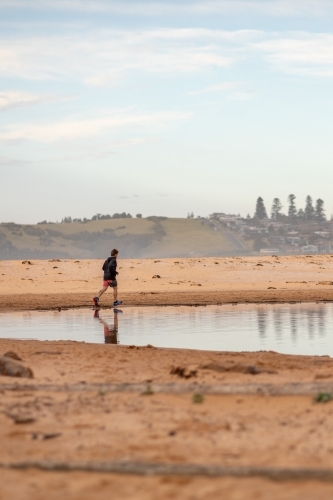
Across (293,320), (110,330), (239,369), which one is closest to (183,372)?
(239,369)

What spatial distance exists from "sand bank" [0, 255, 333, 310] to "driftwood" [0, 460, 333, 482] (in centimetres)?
2024

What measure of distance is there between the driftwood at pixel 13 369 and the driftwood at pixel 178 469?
4.37 metres

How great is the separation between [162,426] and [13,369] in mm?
3762

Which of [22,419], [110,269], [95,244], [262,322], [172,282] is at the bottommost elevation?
[262,322]

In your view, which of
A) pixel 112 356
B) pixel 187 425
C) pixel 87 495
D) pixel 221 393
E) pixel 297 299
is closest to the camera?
pixel 87 495

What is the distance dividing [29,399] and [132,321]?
38.0ft

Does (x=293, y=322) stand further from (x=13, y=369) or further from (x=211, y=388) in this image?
(x=211, y=388)

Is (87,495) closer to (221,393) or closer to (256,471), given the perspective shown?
(256,471)

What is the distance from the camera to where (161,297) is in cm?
2955

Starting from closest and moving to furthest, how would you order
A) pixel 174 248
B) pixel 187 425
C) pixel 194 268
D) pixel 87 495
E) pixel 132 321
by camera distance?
1. pixel 87 495
2. pixel 187 425
3. pixel 132 321
4. pixel 194 268
5. pixel 174 248

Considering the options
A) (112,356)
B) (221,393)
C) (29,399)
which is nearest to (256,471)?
(221,393)

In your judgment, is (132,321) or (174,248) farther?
(174,248)

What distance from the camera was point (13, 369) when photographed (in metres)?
10.9

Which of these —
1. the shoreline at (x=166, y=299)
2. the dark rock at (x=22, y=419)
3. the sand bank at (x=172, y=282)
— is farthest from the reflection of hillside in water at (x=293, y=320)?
the dark rock at (x=22, y=419)
